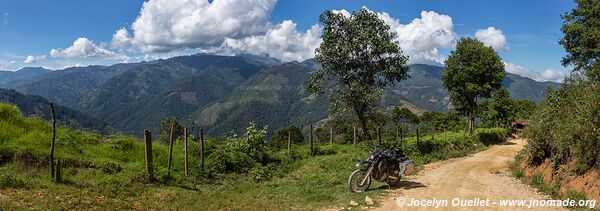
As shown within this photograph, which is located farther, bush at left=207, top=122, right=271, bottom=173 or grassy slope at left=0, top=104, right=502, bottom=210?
bush at left=207, top=122, right=271, bottom=173

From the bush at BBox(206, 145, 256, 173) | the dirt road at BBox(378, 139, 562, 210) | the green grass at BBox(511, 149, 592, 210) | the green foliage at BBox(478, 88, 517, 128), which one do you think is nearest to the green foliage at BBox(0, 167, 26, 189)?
the bush at BBox(206, 145, 256, 173)

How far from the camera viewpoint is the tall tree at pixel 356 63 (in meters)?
28.3

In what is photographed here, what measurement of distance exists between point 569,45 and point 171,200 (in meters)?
31.0

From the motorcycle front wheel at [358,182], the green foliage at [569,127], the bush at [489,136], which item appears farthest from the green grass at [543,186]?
the bush at [489,136]

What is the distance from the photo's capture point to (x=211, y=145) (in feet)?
71.5

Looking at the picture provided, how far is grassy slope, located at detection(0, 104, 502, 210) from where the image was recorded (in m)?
12.3

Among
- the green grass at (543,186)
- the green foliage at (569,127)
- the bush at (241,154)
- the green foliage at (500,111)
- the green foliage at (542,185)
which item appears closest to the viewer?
the green grass at (543,186)

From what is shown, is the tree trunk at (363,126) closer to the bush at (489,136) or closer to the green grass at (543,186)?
the green grass at (543,186)

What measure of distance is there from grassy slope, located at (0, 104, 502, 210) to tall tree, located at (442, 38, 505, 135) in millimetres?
22564

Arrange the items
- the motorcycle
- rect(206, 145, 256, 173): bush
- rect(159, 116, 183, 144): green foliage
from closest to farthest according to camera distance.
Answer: the motorcycle → rect(206, 145, 256, 173): bush → rect(159, 116, 183, 144): green foliage

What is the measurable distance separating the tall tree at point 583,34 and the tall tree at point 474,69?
7.40m

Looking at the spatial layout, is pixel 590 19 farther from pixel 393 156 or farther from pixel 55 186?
pixel 55 186

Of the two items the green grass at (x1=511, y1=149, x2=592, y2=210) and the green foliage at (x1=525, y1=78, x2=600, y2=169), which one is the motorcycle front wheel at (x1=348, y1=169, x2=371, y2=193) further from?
the green foliage at (x1=525, y1=78, x2=600, y2=169)

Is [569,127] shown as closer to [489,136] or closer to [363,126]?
[363,126]
